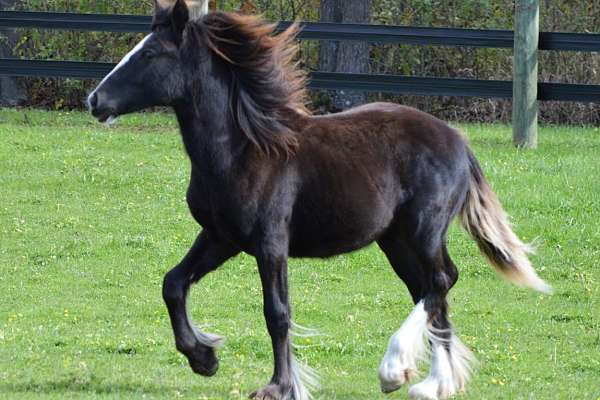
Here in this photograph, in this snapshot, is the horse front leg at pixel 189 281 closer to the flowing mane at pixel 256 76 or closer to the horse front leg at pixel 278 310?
the horse front leg at pixel 278 310

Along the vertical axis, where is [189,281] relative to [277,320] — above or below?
above

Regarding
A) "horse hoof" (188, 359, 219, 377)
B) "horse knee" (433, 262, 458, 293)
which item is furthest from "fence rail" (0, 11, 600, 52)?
"horse hoof" (188, 359, 219, 377)

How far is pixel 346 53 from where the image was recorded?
18.7 meters

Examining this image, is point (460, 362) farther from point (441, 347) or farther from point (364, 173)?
point (364, 173)

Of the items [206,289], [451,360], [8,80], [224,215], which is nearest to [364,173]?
[224,215]

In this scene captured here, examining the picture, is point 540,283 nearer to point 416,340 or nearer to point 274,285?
point 416,340

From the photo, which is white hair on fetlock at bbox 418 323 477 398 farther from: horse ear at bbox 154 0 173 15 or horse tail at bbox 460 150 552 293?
horse ear at bbox 154 0 173 15

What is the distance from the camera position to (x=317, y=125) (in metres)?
7.55

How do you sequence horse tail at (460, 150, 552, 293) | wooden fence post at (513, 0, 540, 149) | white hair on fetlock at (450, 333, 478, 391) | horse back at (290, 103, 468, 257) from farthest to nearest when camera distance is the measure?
wooden fence post at (513, 0, 540, 149) → horse tail at (460, 150, 552, 293) → white hair on fetlock at (450, 333, 478, 391) → horse back at (290, 103, 468, 257)

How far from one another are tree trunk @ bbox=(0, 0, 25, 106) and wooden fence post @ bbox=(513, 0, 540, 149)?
8.43m

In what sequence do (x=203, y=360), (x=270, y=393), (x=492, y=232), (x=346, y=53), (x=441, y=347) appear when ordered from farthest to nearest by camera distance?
(x=346, y=53)
(x=492, y=232)
(x=441, y=347)
(x=203, y=360)
(x=270, y=393)

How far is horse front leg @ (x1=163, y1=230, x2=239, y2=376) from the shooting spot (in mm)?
7320

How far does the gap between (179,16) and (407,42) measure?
9525 millimetres

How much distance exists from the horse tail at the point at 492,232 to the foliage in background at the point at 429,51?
1107cm
